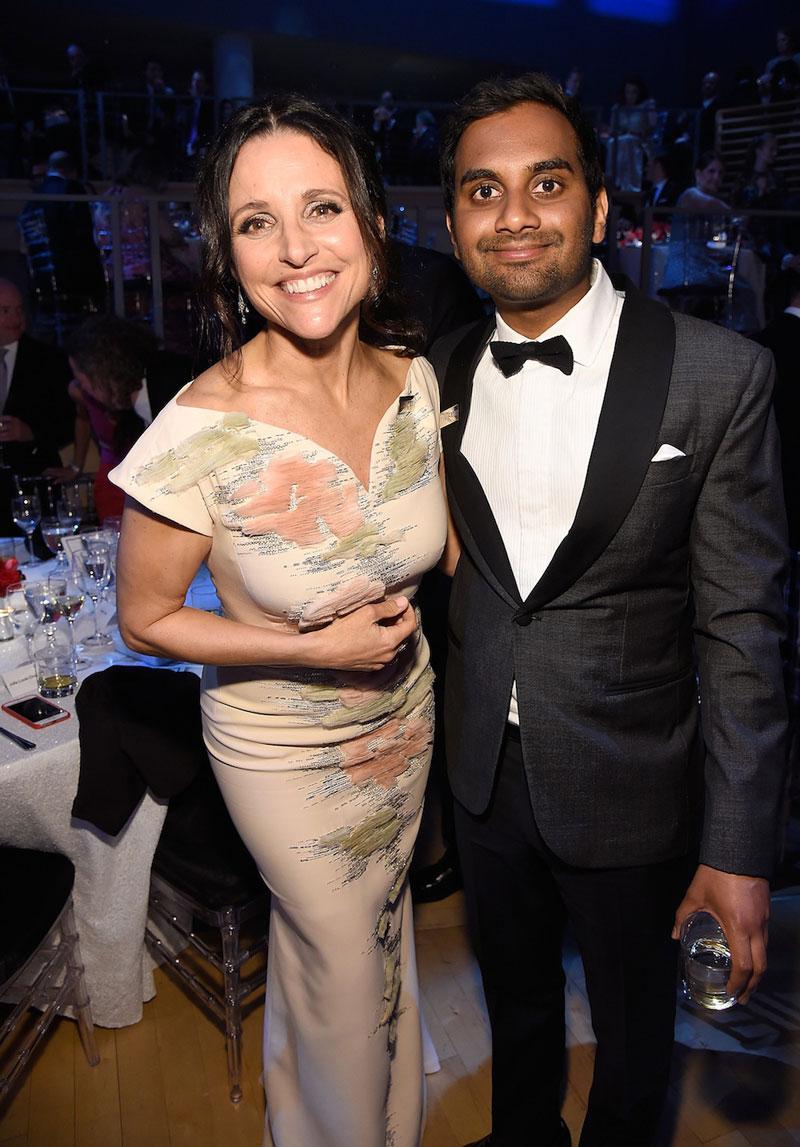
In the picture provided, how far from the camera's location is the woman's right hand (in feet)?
5.07

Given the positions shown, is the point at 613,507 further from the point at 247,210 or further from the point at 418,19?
the point at 418,19

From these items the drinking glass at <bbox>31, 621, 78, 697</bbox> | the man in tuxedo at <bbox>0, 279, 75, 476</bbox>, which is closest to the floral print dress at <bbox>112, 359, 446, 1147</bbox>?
the drinking glass at <bbox>31, 621, 78, 697</bbox>

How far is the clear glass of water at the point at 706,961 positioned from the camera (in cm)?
143

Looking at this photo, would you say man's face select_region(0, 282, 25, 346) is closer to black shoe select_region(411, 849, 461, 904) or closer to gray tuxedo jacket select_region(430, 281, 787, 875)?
black shoe select_region(411, 849, 461, 904)

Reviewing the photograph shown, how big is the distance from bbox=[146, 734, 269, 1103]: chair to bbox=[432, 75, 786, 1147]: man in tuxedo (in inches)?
30.8

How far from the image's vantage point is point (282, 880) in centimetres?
169

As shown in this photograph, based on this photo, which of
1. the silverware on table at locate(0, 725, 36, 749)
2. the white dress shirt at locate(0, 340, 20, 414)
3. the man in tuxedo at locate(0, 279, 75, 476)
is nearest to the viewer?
the silverware on table at locate(0, 725, 36, 749)

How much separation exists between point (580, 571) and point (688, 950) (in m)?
0.62

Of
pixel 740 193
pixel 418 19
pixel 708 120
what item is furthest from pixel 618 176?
pixel 418 19

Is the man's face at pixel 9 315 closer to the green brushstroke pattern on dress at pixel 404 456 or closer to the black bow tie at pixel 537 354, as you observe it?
the green brushstroke pattern on dress at pixel 404 456

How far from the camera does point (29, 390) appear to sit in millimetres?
4891

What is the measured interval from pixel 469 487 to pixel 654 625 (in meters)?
0.38

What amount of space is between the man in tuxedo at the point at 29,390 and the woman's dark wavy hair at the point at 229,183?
344cm

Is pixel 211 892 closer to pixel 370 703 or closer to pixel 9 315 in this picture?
pixel 370 703
